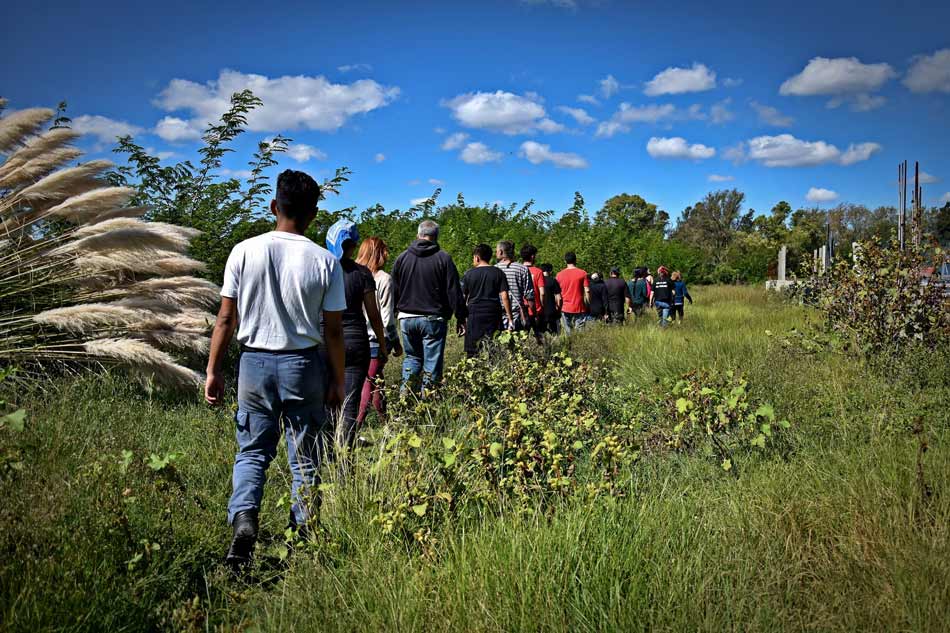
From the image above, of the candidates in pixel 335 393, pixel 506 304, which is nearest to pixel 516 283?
pixel 506 304

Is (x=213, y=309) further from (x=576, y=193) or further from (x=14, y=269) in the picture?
(x=576, y=193)

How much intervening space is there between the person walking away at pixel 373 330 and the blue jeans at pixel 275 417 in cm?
187

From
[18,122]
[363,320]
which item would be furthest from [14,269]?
[363,320]

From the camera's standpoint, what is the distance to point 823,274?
9023 mm

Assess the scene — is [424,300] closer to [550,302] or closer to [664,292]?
[550,302]

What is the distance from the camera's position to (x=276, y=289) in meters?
3.68

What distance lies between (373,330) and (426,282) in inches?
59.8

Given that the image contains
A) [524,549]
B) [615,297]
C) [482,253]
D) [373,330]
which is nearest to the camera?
[524,549]

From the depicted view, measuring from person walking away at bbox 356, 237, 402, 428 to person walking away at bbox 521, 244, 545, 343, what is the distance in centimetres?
432

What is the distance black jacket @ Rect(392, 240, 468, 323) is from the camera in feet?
23.5

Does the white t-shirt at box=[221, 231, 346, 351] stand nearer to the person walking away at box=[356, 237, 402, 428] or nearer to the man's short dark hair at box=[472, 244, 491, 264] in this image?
the person walking away at box=[356, 237, 402, 428]

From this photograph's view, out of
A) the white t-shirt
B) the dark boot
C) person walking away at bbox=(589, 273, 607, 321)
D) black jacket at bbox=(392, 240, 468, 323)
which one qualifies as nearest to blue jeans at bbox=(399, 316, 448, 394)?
black jacket at bbox=(392, 240, 468, 323)

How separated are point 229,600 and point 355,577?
1.87 ft

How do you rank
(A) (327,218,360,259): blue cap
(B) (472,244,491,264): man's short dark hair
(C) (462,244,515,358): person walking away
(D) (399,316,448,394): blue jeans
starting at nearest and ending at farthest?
(A) (327,218,360,259): blue cap
(D) (399,316,448,394): blue jeans
(C) (462,244,515,358): person walking away
(B) (472,244,491,264): man's short dark hair
